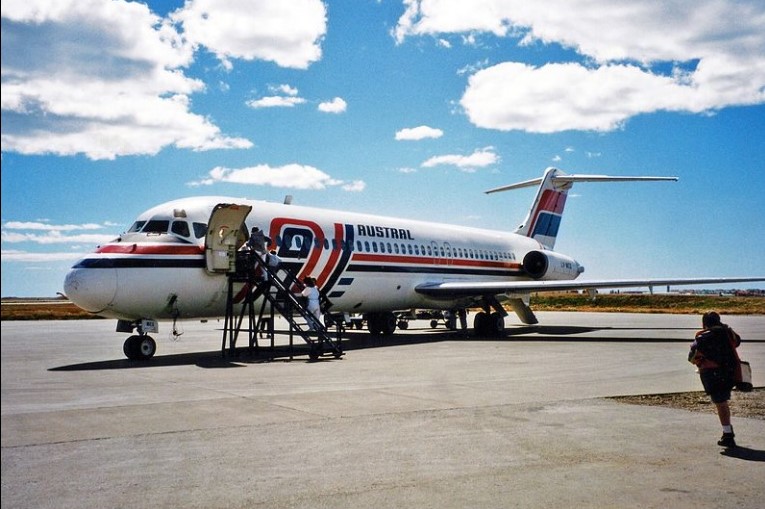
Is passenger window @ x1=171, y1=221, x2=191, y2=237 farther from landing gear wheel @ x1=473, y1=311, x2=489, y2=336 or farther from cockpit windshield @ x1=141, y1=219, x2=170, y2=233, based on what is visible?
landing gear wheel @ x1=473, y1=311, x2=489, y2=336

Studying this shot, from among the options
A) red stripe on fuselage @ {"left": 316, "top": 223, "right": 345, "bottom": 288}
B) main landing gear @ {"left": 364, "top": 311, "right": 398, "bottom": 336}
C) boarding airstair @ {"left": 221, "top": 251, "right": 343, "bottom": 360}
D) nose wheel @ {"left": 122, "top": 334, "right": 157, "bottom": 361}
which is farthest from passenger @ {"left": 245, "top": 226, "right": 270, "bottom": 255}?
main landing gear @ {"left": 364, "top": 311, "right": 398, "bottom": 336}

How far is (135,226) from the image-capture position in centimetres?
1720

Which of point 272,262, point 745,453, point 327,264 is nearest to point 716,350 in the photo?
point 745,453

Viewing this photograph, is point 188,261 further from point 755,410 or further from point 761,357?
point 761,357

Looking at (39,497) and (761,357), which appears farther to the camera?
(761,357)

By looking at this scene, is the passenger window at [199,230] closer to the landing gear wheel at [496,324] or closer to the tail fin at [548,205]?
the landing gear wheel at [496,324]

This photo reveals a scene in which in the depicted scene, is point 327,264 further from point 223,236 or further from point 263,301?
point 223,236

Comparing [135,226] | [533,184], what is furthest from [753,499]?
[533,184]

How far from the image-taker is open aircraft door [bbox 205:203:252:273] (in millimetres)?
17156

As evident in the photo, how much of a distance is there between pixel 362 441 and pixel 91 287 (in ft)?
31.0

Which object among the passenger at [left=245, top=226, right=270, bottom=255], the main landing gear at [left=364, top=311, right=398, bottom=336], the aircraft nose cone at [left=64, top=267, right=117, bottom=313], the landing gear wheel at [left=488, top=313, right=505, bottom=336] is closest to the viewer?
the aircraft nose cone at [left=64, top=267, right=117, bottom=313]

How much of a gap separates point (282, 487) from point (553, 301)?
244 ft

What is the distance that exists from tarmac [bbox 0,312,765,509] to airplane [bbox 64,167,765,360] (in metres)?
2.55

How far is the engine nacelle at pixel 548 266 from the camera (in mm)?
32438
